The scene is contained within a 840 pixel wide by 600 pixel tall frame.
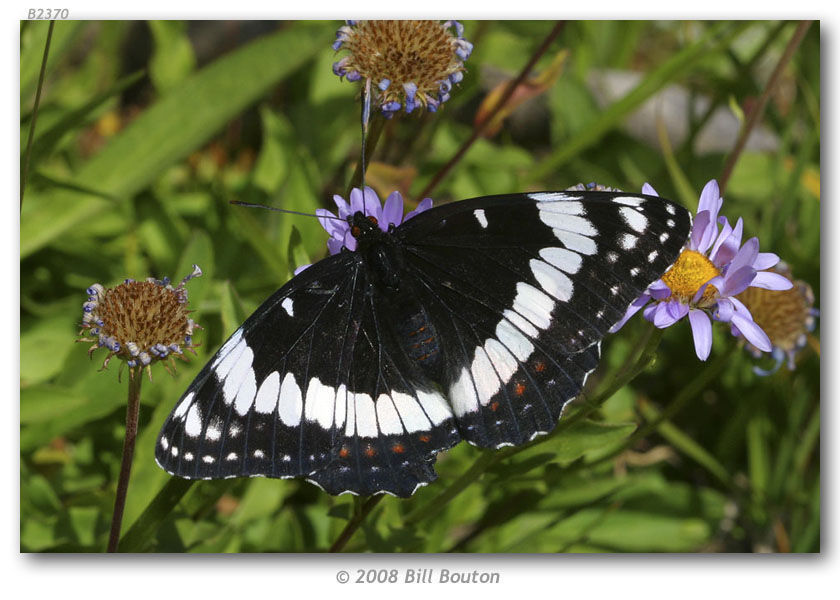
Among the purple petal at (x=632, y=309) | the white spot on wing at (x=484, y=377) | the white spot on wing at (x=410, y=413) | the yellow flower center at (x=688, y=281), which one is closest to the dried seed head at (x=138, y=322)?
the white spot on wing at (x=410, y=413)

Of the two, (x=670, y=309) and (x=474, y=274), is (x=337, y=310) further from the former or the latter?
(x=670, y=309)

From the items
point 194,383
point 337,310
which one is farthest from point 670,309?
point 194,383

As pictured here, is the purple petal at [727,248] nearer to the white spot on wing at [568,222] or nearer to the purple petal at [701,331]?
the purple petal at [701,331]

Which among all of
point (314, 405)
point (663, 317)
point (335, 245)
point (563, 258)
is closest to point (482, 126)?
point (335, 245)

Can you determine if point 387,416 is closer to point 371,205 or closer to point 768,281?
point 371,205

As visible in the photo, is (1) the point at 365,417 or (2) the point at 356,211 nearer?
(1) the point at 365,417
